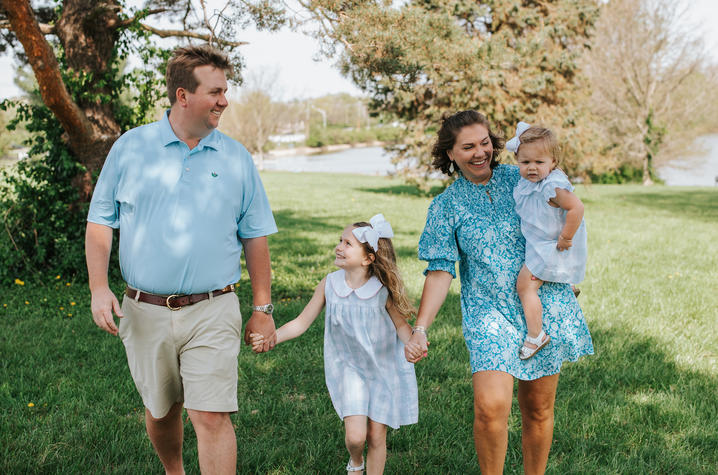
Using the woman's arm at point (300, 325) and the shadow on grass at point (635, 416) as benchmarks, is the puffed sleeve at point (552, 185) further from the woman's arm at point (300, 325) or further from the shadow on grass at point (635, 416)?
the shadow on grass at point (635, 416)

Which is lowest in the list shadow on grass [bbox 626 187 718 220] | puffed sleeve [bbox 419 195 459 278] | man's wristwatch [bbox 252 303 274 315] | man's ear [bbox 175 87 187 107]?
shadow on grass [bbox 626 187 718 220]

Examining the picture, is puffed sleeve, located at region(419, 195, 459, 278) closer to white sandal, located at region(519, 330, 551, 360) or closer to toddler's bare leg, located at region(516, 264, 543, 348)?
toddler's bare leg, located at region(516, 264, 543, 348)

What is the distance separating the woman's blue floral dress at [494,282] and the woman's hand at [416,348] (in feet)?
0.78

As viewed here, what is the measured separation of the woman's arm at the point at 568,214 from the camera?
9.27 ft

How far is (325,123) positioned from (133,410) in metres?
78.9

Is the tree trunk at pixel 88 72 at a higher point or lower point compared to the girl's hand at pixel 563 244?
higher

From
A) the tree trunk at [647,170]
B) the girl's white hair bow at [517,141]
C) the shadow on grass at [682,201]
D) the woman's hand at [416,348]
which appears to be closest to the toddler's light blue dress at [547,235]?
the girl's white hair bow at [517,141]

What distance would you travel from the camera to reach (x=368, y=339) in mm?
3131

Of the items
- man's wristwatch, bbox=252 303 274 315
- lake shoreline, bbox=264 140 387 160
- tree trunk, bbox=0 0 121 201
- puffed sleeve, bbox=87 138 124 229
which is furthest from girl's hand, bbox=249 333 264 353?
lake shoreline, bbox=264 140 387 160

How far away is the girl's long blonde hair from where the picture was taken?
3109 mm

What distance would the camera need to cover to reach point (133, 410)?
435 cm

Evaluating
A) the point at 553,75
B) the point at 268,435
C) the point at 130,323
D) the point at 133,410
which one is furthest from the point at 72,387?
the point at 553,75

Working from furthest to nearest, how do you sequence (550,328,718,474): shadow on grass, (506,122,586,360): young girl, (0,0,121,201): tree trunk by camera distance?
1. (0,0,121,201): tree trunk
2. (550,328,718,474): shadow on grass
3. (506,122,586,360): young girl

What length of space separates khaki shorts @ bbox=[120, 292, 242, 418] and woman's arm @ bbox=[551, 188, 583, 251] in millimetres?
1630
